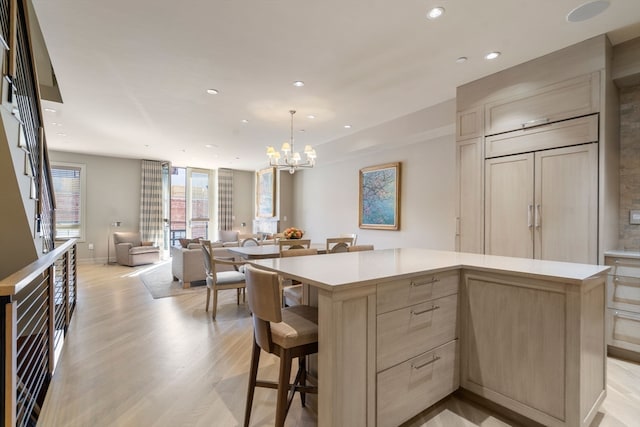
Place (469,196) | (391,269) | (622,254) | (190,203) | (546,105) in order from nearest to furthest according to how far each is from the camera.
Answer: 1. (391,269)
2. (622,254)
3. (546,105)
4. (469,196)
5. (190,203)

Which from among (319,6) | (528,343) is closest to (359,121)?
(319,6)

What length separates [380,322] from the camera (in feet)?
5.15

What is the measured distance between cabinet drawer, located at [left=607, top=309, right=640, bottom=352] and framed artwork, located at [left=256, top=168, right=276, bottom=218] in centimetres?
730

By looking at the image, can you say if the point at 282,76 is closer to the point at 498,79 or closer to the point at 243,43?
the point at 243,43

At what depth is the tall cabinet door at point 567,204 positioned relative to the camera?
266 cm

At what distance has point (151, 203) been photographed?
8461 mm

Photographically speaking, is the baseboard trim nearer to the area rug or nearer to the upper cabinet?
the upper cabinet

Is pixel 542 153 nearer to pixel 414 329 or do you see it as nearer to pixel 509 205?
pixel 509 205

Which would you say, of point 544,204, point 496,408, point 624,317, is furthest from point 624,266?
point 496,408

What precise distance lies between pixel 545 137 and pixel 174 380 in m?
3.91

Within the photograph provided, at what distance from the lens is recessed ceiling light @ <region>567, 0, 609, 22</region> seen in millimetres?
2201

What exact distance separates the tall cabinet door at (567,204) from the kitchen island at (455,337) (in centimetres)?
104

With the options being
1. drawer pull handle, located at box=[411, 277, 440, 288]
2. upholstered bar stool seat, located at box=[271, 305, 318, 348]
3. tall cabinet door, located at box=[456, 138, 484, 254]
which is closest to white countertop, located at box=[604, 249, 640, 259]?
tall cabinet door, located at box=[456, 138, 484, 254]

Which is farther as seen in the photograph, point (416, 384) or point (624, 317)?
point (624, 317)
